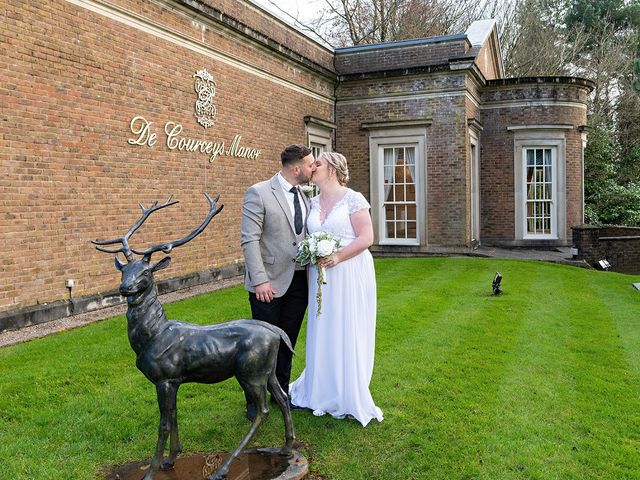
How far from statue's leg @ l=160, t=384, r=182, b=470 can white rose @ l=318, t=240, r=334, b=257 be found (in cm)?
137

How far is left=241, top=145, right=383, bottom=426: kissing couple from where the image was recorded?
14.3ft

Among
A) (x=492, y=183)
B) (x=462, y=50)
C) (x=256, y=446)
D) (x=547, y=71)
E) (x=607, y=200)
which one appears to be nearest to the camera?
(x=256, y=446)

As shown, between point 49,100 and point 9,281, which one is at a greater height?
point 49,100

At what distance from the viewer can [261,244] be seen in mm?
4414

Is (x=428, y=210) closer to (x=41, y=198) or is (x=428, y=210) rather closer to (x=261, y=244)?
(x=41, y=198)

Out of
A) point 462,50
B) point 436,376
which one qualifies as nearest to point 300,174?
point 436,376

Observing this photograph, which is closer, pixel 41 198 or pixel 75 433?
pixel 75 433

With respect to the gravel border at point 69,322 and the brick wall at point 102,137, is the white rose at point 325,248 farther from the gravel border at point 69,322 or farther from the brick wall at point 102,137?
the brick wall at point 102,137

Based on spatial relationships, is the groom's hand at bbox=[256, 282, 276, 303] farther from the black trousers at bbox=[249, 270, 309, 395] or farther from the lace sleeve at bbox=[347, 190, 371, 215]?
the lace sleeve at bbox=[347, 190, 371, 215]

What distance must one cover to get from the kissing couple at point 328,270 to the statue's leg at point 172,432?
3.83 ft

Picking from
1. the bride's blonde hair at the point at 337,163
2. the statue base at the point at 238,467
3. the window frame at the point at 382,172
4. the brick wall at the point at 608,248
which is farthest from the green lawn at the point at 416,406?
the window frame at the point at 382,172

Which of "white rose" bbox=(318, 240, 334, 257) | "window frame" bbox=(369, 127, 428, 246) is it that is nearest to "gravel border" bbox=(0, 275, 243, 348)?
"white rose" bbox=(318, 240, 334, 257)

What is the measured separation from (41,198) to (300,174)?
15.6 ft

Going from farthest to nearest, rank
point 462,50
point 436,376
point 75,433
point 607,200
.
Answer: point 607,200 → point 462,50 → point 436,376 → point 75,433
